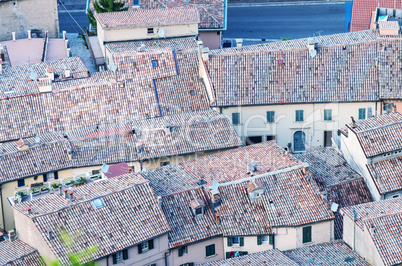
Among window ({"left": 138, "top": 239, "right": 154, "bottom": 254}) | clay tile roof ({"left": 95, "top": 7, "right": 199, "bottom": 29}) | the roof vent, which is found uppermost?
clay tile roof ({"left": 95, "top": 7, "right": 199, "bottom": 29})

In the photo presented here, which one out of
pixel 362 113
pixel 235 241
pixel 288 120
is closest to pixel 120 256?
pixel 235 241

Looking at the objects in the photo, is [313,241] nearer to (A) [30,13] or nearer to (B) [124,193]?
(B) [124,193]

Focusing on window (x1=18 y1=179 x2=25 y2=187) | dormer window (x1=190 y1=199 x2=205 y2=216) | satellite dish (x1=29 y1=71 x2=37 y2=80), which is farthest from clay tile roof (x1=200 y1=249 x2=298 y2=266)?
satellite dish (x1=29 y1=71 x2=37 y2=80)

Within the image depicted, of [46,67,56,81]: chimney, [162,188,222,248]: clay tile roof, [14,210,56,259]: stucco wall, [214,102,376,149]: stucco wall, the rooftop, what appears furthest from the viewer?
[46,67,56,81]: chimney

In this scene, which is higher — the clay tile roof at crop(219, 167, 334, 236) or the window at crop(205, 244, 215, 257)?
the clay tile roof at crop(219, 167, 334, 236)

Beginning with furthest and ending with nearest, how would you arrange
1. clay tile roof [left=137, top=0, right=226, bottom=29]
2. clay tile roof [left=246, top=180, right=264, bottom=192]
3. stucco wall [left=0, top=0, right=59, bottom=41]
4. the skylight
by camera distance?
stucco wall [left=0, top=0, right=59, bottom=41]
clay tile roof [left=137, top=0, right=226, bottom=29]
clay tile roof [left=246, top=180, right=264, bottom=192]
the skylight

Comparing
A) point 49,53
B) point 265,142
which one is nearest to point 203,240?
point 265,142

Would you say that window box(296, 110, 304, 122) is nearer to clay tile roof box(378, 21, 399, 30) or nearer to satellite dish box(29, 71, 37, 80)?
clay tile roof box(378, 21, 399, 30)

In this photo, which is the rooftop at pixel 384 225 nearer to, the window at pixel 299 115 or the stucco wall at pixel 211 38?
the window at pixel 299 115
